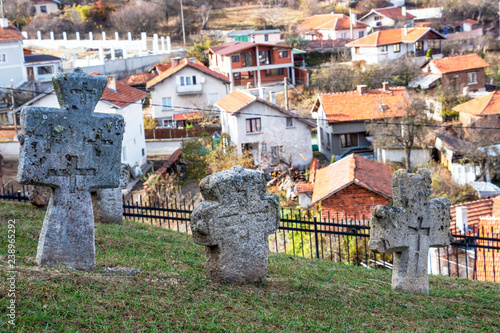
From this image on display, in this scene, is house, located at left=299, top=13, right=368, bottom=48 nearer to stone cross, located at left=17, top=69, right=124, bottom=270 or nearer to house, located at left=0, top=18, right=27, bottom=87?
house, located at left=0, top=18, right=27, bottom=87

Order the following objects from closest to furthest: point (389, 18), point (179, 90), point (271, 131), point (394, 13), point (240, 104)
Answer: point (271, 131)
point (240, 104)
point (179, 90)
point (389, 18)
point (394, 13)

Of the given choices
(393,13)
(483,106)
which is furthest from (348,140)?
(393,13)

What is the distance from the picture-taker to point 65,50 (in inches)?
2368

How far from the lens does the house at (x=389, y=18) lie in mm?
69438

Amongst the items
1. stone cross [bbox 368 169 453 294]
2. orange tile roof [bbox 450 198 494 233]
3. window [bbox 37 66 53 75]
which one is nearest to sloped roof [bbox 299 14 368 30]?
window [bbox 37 66 53 75]

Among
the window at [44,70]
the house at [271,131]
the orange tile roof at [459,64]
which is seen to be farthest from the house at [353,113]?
the window at [44,70]

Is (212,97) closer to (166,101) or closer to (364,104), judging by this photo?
(166,101)

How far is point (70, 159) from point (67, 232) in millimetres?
822

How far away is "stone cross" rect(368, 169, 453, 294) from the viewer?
25.6 ft

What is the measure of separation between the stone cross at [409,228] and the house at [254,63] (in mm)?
42218

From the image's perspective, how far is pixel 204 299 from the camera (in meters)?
5.83

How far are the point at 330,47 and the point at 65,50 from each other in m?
27.7

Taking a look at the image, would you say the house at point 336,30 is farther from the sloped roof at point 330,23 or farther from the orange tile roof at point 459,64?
the orange tile roof at point 459,64

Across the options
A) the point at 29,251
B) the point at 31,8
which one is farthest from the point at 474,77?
the point at 31,8
